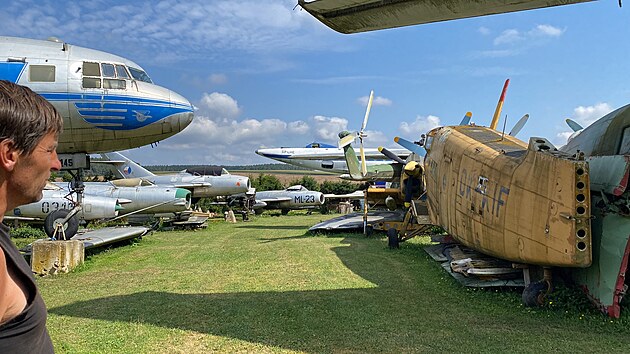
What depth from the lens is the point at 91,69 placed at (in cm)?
981

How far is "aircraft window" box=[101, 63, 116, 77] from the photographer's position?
9953 millimetres

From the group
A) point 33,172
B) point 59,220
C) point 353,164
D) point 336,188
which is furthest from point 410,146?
point 336,188

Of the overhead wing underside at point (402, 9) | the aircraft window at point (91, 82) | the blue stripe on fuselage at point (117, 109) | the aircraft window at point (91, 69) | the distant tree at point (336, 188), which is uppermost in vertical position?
the aircraft window at point (91, 69)

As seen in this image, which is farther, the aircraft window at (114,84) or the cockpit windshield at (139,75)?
the cockpit windshield at (139,75)

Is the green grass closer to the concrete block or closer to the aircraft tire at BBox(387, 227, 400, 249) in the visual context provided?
the concrete block

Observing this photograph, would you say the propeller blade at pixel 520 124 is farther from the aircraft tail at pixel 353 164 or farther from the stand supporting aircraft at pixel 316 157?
the stand supporting aircraft at pixel 316 157

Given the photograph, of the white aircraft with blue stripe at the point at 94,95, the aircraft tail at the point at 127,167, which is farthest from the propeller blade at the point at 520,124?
the aircraft tail at the point at 127,167

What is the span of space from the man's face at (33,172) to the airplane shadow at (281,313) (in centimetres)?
421

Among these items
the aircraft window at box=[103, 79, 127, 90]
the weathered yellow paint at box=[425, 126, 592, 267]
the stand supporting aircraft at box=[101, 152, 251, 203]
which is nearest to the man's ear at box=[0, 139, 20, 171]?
the weathered yellow paint at box=[425, 126, 592, 267]

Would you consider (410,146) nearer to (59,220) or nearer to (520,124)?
(520,124)

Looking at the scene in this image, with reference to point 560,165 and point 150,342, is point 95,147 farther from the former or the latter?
point 560,165

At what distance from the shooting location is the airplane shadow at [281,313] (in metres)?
5.52

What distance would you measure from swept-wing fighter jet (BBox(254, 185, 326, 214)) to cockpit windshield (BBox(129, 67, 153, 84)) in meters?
20.2

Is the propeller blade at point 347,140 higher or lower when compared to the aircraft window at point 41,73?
lower
